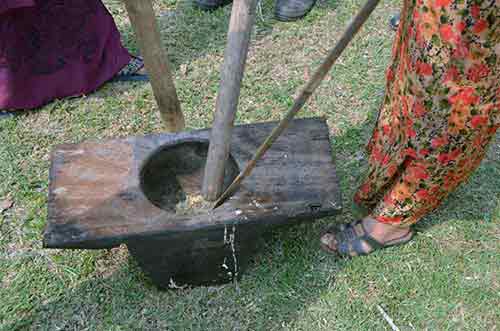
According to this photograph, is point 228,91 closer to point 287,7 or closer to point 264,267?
point 264,267

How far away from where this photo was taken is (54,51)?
2.51 meters

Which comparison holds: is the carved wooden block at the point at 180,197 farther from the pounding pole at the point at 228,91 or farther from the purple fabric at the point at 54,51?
the purple fabric at the point at 54,51

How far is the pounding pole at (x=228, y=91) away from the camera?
1.27 m

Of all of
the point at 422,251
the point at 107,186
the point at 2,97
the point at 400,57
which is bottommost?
the point at 422,251

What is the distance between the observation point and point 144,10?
168 cm

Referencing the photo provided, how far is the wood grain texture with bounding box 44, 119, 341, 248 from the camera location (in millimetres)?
1480

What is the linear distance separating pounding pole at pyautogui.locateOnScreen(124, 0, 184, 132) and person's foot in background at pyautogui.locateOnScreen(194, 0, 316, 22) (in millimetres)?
1498

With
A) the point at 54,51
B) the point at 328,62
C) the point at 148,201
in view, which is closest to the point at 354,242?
the point at 148,201

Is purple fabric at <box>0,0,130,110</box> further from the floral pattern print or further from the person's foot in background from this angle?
the floral pattern print

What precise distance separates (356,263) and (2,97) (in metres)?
2.06

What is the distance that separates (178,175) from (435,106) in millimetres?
1006

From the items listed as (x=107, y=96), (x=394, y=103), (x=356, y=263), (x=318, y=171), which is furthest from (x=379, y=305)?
(x=107, y=96)

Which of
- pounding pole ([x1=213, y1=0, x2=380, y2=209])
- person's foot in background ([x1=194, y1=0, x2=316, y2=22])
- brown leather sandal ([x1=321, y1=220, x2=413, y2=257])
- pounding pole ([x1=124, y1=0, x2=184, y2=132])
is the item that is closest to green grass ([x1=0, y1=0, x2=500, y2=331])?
brown leather sandal ([x1=321, y1=220, x2=413, y2=257])

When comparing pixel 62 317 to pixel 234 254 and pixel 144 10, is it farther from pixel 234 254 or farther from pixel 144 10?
pixel 144 10
